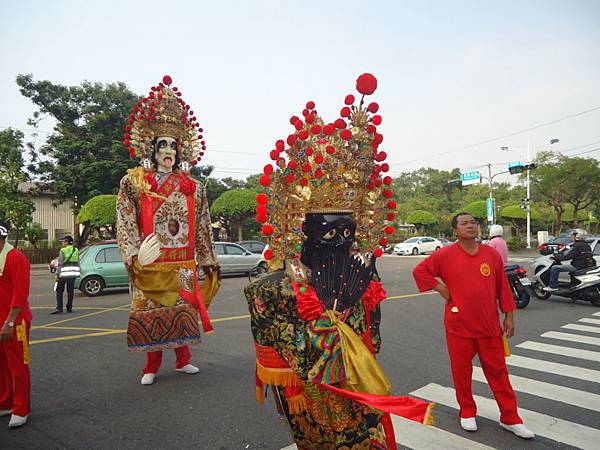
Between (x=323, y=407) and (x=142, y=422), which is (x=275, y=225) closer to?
(x=323, y=407)

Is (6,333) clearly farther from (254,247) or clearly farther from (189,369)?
(254,247)

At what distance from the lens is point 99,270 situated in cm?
1178

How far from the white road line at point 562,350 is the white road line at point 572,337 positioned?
50 cm

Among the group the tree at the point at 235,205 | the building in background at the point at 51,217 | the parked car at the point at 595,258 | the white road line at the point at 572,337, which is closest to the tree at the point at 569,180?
the tree at the point at 235,205

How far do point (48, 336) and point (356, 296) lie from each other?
650 centimetres

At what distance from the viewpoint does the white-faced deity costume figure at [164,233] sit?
14.4ft

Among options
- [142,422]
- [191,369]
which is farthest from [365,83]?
[191,369]

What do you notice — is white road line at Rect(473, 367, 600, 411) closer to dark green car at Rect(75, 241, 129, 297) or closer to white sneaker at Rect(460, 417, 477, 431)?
white sneaker at Rect(460, 417, 477, 431)

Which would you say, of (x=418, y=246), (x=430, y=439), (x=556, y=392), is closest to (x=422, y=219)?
(x=418, y=246)

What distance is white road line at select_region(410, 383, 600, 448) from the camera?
10.6 ft

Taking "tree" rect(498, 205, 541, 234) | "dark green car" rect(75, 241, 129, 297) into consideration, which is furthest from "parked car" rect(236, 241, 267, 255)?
"tree" rect(498, 205, 541, 234)

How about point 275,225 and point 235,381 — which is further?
point 235,381

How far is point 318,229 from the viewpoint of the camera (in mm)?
2236

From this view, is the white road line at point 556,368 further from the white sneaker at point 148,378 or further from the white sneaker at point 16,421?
the white sneaker at point 16,421
